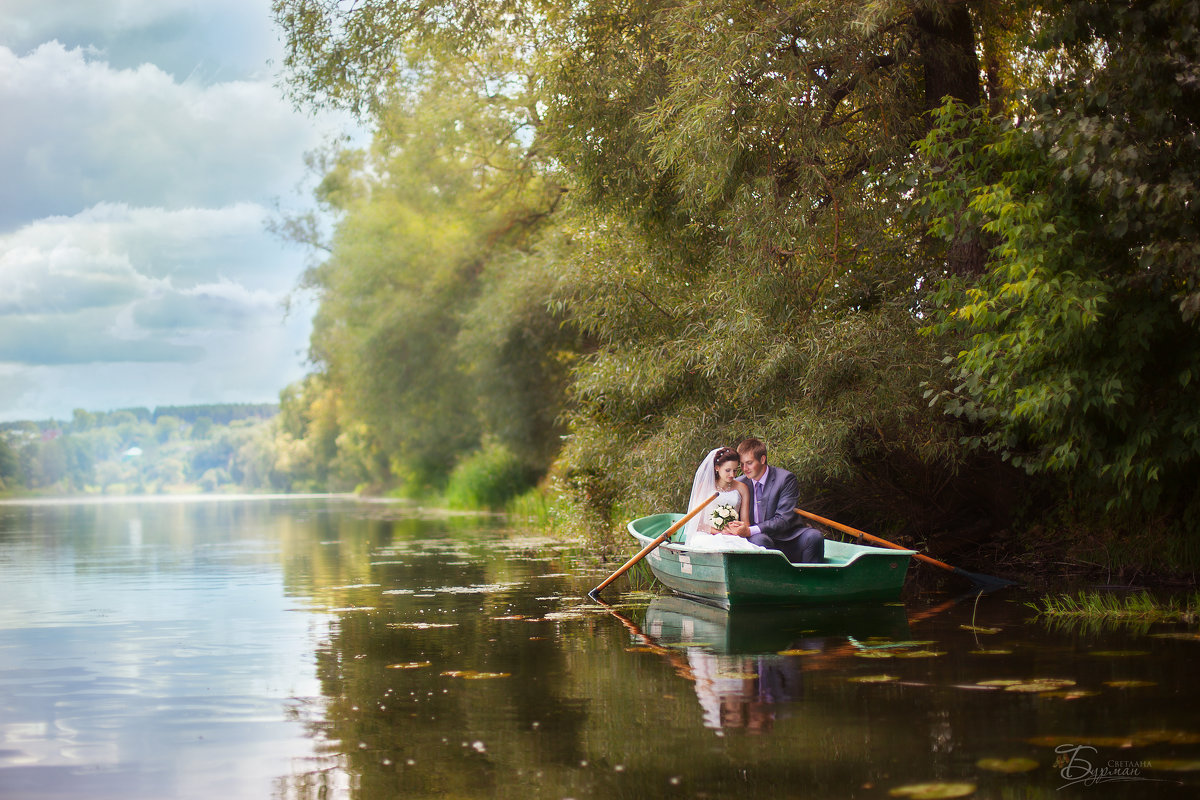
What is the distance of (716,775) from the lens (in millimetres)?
4004

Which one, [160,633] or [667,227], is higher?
[667,227]

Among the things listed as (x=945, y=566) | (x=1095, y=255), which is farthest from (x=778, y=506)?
(x=1095, y=255)

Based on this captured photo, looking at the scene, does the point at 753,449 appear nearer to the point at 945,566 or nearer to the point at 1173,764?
the point at 945,566

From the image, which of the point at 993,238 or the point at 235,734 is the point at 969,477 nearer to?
the point at 993,238

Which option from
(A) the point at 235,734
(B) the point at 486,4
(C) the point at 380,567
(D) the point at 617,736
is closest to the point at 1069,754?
(D) the point at 617,736

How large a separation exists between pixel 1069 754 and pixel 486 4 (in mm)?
11476

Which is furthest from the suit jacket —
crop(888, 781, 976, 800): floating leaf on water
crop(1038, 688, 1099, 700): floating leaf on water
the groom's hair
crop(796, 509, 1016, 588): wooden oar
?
crop(888, 781, 976, 800): floating leaf on water

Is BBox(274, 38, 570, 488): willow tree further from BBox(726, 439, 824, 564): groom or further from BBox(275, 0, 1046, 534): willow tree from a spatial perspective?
BBox(726, 439, 824, 564): groom

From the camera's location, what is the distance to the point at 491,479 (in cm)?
2886

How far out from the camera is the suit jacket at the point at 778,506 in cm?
920

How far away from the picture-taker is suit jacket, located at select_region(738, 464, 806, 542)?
9.20m

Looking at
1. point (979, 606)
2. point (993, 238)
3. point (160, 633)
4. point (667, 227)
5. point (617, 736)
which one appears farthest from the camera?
point (667, 227)

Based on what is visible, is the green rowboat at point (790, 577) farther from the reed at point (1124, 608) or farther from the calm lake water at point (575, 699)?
the reed at point (1124, 608)

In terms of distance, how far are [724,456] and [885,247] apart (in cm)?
305
